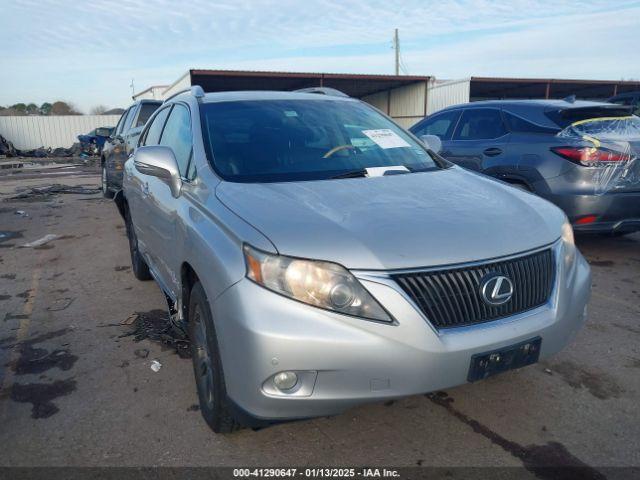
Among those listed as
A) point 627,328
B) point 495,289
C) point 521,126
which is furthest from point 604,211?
point 495,289

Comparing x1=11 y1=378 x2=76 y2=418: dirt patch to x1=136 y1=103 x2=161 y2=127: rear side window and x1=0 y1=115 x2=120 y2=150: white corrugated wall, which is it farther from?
x1=0 y1=115 x2=120 y2=150: white corrugated wall

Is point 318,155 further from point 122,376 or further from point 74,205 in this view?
→ point 74,205

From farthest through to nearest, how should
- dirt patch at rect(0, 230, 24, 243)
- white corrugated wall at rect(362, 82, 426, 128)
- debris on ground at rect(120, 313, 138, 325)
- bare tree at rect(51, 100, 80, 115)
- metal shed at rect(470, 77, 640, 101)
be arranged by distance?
bare tree at rect(51, 100, 80, 115)
metal shed at rect(470, 77, 640, 101)
white corrugated wall at rect(362, 82, 426, 128)
dirt patch at rect(0, 230, 24, 243)
debris on ground at rect(120, 313, 138, 325)

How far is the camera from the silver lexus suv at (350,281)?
2.03m

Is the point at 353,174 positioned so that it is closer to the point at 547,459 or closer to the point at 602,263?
the point at 547,459

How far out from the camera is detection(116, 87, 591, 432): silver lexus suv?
203 cm

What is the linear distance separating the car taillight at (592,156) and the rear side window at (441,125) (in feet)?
5.92

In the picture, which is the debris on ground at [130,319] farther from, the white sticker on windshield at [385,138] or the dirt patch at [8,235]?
the dirt patch at [8,235]

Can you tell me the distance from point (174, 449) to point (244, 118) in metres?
2.01

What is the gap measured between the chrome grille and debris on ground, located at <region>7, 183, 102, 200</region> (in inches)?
472

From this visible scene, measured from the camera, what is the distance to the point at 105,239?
7.32 m

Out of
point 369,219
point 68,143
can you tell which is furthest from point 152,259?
point 68,143

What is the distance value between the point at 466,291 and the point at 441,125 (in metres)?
5.24

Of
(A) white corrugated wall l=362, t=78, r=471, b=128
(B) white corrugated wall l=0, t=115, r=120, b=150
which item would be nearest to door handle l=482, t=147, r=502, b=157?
(A) white corrugated wall l=362, t=78, r=471, b=128
